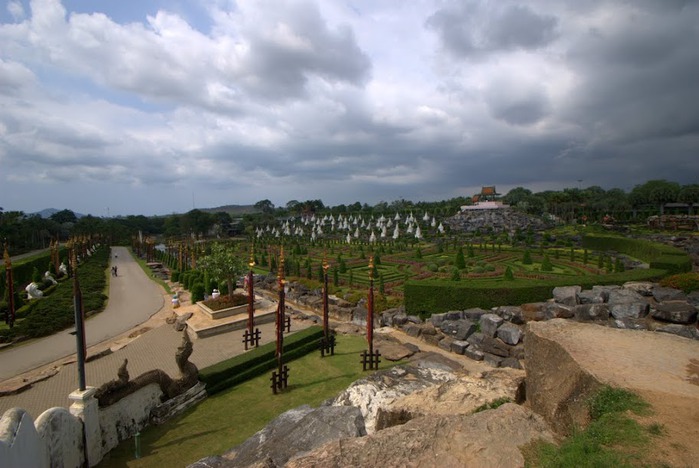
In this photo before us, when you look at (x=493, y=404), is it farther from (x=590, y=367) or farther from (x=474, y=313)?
(x=474, y=313)

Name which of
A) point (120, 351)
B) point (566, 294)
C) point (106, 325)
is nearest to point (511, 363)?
point (566, 294)

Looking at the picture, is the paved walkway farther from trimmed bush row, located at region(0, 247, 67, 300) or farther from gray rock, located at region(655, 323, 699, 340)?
gray rock, located at region(655, 323, 699, 340)

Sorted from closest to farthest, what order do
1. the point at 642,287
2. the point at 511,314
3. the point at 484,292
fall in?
the point at 511,314 → the point at 642,287 → the point at 484,292

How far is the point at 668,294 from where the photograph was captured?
52.6 ft

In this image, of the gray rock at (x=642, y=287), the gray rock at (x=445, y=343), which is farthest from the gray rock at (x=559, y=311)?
the gray rock at (x=445, y=343)

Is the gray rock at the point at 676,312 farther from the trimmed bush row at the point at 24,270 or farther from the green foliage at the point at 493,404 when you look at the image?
the trimmed bush row at the point at 24,270

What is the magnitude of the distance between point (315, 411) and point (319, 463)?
3020 millimetres

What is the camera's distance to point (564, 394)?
556cm

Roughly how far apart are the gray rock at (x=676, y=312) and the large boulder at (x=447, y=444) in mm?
13700

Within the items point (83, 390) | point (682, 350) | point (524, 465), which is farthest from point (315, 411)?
point (682, 350)

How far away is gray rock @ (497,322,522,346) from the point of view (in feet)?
48.7

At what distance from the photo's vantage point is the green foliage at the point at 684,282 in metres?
16.8

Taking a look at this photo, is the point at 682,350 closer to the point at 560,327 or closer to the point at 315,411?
the point at 560,327

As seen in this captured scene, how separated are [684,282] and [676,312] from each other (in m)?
3.70
